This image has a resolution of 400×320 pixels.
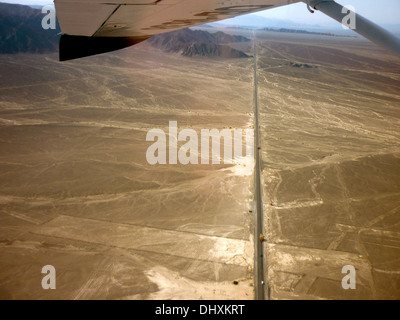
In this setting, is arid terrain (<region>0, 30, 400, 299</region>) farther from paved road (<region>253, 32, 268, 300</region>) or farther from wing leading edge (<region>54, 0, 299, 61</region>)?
wing leading edge (<region>54, 0, 299, 61</region>)

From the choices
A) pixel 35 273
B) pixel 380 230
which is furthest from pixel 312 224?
pixel 35 273

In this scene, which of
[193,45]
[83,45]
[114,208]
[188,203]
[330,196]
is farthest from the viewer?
[193,45]

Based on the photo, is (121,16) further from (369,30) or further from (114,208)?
(114,208)

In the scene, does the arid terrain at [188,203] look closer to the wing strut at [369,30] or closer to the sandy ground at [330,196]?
the sandy ground at [330,196]

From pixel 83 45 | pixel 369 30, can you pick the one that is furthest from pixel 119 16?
pixel 369 30

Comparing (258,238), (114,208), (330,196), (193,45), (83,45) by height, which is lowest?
(258,238)

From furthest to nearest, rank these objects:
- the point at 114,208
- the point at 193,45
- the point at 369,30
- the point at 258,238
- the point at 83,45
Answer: the point at 193,45 → the point at 114,208 → the point at 258,238 → the point at 83,45 → the point at 369,30
